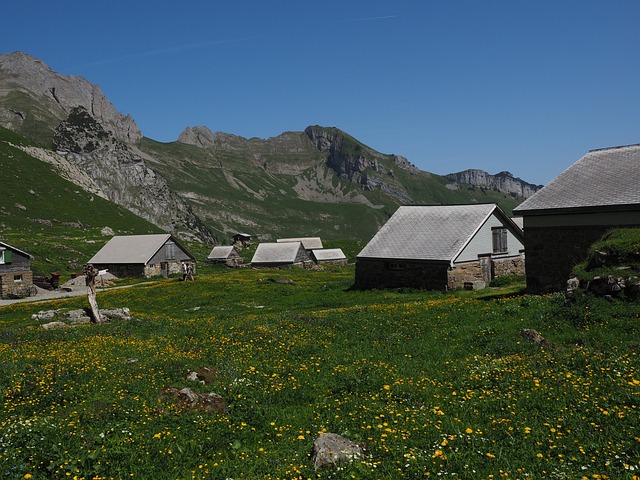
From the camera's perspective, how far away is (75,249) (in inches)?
3875

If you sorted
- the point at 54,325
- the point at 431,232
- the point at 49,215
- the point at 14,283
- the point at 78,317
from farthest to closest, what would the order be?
the point at 49,215 < the point at 14,283 < the point at 431,232 < the point at 78,317 < the point at 54,325

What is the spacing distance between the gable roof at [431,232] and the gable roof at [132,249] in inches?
1983

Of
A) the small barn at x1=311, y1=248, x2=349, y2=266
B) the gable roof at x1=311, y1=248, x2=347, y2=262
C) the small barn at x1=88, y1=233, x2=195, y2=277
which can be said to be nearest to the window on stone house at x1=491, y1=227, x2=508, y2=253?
the small barn at x1=88, y1=233, x2=195, y2=277

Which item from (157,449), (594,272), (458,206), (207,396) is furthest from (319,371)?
(458,206)

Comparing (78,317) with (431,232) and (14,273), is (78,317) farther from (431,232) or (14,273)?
(14,273)

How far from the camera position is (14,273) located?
200 ft

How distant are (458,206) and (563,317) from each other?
2803 cm

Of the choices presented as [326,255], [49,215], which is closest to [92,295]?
[326,255]

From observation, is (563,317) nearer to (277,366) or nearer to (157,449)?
(277,366)

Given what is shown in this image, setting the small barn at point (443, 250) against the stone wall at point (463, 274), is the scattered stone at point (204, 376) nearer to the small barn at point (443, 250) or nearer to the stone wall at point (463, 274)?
the small barn at point (443, 250)

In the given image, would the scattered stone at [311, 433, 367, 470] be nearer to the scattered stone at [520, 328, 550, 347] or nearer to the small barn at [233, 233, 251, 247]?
the scattered stone at [520, 328, 550, 347]

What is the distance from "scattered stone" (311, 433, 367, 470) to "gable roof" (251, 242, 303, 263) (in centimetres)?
8687

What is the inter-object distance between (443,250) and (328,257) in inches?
2911

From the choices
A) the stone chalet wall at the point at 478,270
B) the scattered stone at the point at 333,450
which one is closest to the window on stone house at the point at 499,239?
the stone chalet wall at the point at 478,270
